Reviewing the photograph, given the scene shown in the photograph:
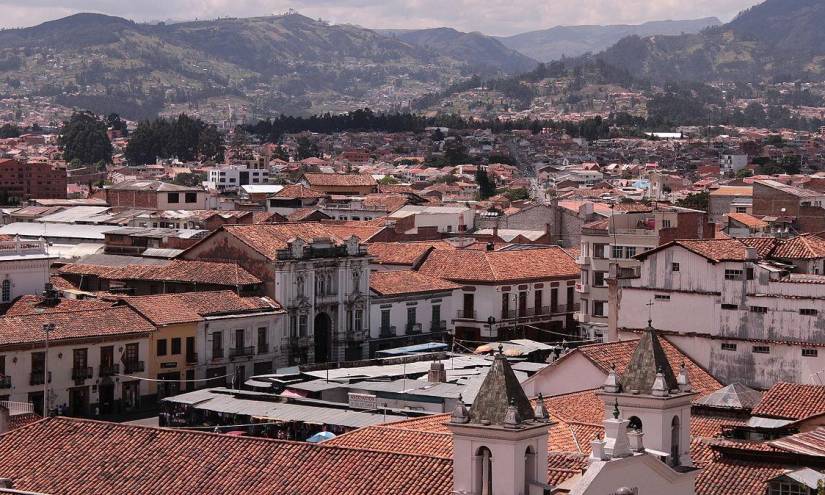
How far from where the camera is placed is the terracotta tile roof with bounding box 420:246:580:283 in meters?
66.5

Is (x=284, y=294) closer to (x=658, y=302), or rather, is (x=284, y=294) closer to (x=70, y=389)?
(x=70, y=389)

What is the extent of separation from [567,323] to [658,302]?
26609 mm

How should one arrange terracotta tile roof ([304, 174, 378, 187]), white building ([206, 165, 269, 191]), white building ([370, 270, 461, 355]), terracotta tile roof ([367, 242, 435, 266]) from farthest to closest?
white building ([206, 165, 269, 191]) → terracotta tile roof ([304, 174, 378, 187]) → terracotta tile roof ([367, 242, 435, 266]) → white building ([370, 270, 461, 355])

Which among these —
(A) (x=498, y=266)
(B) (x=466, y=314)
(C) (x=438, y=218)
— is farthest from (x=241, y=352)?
(C) (x=438, y=218)

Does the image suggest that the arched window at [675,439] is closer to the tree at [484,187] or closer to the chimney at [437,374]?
the chimney at [437,374]

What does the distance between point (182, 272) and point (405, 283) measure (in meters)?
8.42

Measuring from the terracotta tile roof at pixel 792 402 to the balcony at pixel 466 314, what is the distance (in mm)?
31949

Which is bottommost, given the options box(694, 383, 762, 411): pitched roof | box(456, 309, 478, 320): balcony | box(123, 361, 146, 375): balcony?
box(456, 309, 478, 320): balcony

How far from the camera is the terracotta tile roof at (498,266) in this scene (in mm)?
66488

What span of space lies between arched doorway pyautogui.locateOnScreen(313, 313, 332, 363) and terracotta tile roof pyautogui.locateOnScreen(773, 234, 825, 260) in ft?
66.0

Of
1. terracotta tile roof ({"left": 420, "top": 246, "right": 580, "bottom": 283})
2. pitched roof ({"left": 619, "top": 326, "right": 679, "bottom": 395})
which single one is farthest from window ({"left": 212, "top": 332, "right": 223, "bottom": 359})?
pitched roof ({"left": 619, "top": 326, "right": 679, "bottom": 395})

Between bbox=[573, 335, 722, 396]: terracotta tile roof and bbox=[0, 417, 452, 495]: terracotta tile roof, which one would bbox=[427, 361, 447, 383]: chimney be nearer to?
bbox=[573, 335, 722, 396]: terracotta tile roof

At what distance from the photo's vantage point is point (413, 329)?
6381cm

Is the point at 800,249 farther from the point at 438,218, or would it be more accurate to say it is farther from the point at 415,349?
the point at 438,218
